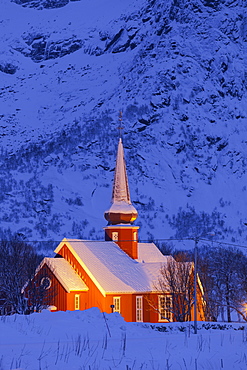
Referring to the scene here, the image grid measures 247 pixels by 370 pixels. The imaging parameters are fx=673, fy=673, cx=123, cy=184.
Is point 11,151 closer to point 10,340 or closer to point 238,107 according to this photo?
point 238,107

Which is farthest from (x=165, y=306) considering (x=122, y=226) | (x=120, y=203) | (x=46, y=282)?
(x=120, y=203)

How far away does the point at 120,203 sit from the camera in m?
59.2

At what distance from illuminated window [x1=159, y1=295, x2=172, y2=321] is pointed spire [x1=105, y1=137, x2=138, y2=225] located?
9368 millimetres

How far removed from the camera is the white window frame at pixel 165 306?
5009 cm

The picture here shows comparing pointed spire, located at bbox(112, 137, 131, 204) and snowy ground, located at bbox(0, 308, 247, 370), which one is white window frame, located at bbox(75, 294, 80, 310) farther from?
snowy ground, located at bbox(0, 308, 247, 370)

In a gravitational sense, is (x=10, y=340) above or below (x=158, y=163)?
below

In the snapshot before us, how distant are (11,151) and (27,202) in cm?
3725

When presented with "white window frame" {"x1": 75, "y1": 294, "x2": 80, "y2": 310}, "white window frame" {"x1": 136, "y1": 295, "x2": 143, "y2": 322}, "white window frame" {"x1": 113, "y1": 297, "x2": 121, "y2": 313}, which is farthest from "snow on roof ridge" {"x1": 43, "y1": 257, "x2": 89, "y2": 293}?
"white window frame" {"x1": 136, "y1": 295, "x2": 143, "y2": 322}

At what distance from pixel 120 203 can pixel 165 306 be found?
1216 cm

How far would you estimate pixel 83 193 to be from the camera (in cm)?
15025

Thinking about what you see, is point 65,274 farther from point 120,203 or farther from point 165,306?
point 120,203

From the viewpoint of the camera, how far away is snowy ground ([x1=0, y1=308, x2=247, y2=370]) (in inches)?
603

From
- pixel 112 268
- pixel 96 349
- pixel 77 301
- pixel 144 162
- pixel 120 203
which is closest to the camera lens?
pixel 96 349

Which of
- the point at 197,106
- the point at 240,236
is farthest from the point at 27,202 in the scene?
the point at 197,106
